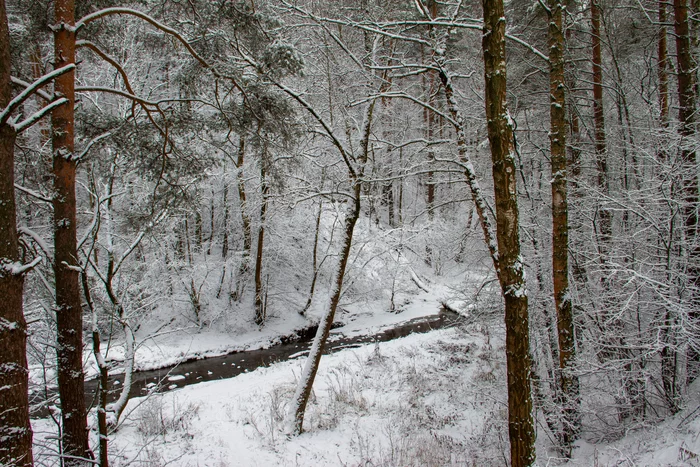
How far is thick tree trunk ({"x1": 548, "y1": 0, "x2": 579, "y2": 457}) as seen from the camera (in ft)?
17.5

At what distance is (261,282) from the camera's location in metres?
15.6

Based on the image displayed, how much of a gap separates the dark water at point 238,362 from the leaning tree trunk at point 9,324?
7340 mm

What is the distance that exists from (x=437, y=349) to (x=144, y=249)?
11010 mm

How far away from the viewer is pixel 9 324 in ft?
8.03

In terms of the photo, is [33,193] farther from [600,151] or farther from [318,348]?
[600,151]

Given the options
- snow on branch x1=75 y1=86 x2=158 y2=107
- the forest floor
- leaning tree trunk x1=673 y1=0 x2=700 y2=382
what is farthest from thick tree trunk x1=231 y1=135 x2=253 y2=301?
leaning tree trunk x1=673 y1=0 x2=700 y2=382

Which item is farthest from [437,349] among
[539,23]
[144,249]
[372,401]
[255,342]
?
[144,249]

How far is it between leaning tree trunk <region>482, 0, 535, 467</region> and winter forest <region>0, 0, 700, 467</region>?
0.02m

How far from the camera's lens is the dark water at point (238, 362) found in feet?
33.5

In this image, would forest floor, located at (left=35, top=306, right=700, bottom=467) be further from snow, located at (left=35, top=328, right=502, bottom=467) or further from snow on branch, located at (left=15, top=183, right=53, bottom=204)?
snow on branch, located at (left=15, top=183, right=53, bottom=204)

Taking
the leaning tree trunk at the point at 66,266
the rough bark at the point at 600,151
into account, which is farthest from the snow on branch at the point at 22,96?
the rough bark at the point at 600,151

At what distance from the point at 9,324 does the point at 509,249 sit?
160 inches

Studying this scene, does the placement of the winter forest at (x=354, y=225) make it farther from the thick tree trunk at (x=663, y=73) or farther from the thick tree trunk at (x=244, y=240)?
the thick tree trunk at (x=244, y=240)

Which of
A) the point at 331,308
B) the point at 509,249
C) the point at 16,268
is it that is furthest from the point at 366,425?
the point at 16,268
